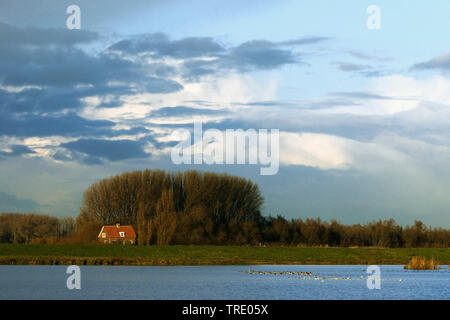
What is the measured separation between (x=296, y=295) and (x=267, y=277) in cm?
1094

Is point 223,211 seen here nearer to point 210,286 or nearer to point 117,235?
point 117,235

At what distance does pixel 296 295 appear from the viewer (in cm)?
3023

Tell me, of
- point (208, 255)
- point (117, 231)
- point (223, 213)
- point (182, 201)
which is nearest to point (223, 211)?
point (223, 213)

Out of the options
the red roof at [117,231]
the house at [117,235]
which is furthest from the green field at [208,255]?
the red roof at [117,231]

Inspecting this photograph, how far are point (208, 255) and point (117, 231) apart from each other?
79.2 ft

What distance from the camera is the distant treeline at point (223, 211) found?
8731 centimetres

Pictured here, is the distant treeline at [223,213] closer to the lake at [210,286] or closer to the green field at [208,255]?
the green field at [208,255]

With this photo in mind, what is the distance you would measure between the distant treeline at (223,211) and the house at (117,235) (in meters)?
1.61

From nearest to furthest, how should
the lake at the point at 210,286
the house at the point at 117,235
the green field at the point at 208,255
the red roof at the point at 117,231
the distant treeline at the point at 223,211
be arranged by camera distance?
1. the lake at the point at 210,286
2. the green field at the point at 208,255
3. the house at the point at 117,235
4. the red roof at the point at 117,231
5. the distant treeline at the point at 223,211

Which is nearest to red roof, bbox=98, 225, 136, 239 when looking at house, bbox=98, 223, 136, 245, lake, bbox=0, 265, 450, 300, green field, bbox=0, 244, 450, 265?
house, bbox=98, 223, 136, 245

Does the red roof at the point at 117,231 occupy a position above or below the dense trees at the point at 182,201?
below

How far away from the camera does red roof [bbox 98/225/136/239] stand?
83438 millimetres

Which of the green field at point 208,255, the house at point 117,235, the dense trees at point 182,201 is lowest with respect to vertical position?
the green field at point 208,255
